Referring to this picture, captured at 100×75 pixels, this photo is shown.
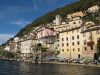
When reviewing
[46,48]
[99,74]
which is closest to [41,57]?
[46,48]

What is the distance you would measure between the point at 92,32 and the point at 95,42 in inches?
164

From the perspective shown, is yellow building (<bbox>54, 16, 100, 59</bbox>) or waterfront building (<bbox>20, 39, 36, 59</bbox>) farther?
waterfront building (<bbox>20, 39, 36, 59</bbox>)

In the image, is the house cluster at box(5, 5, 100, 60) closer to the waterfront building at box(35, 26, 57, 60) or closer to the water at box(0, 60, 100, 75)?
the waterfront building at box(35, 26, 57, 60)

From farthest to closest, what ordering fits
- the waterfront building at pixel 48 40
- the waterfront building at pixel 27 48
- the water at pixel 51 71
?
the waterfront building at pixel 27 48 → the waterfront building at pixel 48 40 → the water at pixel 51 71

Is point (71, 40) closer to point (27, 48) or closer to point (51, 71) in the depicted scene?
point (51, 71)

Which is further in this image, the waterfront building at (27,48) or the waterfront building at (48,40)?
the waterfront building at (27,48)

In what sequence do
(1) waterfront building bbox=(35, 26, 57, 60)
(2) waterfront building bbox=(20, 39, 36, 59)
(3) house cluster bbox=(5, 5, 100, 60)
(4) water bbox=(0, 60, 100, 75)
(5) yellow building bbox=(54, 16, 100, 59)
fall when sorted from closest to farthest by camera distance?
(4) water bbox=(0, 60, 100, 75) < (5) yellow building bbox=(54, 16, 100, 59) < (3) house cluster bbox=(5, 5, 100, 60) < (1) waterfront building bbox=(35, 26, 57, 60) < (2) waterfront building bbox=(20, 39, 36, 59)

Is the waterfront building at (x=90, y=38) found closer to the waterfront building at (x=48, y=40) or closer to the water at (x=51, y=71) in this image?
the waterfront building at (x=48, y=40)

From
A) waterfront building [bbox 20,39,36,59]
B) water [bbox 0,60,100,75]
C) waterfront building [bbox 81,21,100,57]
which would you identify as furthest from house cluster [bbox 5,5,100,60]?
water [bbox 0,60,100,75]

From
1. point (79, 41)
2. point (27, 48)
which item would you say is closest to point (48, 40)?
point (79, 41)

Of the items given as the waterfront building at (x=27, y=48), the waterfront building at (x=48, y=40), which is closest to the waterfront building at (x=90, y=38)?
the waterfront building at (x=48, y=40)

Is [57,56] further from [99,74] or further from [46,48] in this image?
[99,74]

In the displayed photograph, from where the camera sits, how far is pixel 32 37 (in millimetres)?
182875

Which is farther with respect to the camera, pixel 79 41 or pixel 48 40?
pixel 48 40
